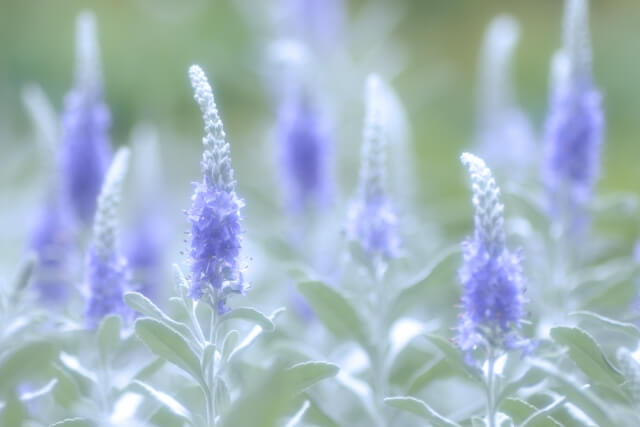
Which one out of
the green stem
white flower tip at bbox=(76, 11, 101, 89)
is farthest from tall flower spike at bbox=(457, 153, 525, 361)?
white flower tip at bbox=(76, 11, 101, 89)

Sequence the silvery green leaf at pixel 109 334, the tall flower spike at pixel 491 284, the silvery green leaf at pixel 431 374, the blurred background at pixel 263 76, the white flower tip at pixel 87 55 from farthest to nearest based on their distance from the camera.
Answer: the blurred background at pixel 263 76 → the white flower tip at pixel 87 55 → the silvery green leaf at pixel 431 374 → the silvery green leaf at pixel 109 334 → the tall flower spike at pixel 491 284

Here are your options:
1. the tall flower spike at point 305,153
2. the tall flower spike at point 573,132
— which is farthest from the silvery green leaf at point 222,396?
the tall flower spike at point 305,153

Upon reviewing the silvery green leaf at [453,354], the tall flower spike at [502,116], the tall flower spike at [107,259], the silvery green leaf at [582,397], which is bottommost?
the silvery green leaf at [582,397]

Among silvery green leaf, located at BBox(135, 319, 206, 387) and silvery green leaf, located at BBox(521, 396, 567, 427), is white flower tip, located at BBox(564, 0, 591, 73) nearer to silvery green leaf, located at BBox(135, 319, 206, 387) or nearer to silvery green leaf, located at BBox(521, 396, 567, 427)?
silvery green leaf, located at BBox(521, 396, 567, 427)

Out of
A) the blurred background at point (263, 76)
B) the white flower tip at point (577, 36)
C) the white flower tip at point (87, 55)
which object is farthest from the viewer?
the blurred background at point (263, 76)

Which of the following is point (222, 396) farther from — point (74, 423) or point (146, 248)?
point (146, 248)

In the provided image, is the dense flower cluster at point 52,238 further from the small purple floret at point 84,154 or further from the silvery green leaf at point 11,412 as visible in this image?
the silvery green leaf at point 11,412

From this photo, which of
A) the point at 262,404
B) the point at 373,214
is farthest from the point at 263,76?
the point at 262,404
